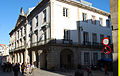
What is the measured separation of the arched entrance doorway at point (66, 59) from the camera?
23.1 metres

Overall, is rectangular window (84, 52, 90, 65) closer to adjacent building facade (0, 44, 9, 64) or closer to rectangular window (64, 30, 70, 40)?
rectangular window (64, 30, 70, 40)

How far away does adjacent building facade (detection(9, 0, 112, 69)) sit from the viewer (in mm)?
21073

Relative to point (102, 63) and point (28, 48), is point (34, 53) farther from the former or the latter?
point (102, 63)

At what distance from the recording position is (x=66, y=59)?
80.0 ft

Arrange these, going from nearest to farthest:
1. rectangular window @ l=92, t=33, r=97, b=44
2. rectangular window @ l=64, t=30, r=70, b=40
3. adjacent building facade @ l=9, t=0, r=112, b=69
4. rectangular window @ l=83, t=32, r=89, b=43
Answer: adjacent building facade @ l=9, t=0, r=112, b=69
rectangular window @ l=64, t=30, r=70, b=40
rectangular window @ l=83, t=32, r=89, b=43
rectangular window @ l=92, t=33, r=97, b=44

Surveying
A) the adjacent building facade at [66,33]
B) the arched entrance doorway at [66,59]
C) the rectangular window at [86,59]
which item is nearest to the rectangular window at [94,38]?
the adjacent building facade at [66,33]

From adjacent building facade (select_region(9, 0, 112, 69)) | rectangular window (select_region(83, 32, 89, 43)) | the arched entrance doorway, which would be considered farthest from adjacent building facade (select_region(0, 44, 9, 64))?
rectangular window (select_region(83, 32, 89, 43))

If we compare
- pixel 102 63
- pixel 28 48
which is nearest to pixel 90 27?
pixel 102 63

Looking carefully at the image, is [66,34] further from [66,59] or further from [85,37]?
[66,59]

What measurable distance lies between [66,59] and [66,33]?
5305mm

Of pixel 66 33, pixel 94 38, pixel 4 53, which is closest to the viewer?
pixel 66 33

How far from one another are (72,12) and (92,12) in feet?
19.4

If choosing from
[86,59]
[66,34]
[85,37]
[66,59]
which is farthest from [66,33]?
[86,59]

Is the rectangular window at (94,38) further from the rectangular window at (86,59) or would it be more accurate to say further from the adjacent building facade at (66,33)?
the rectangular window at (86,59)
